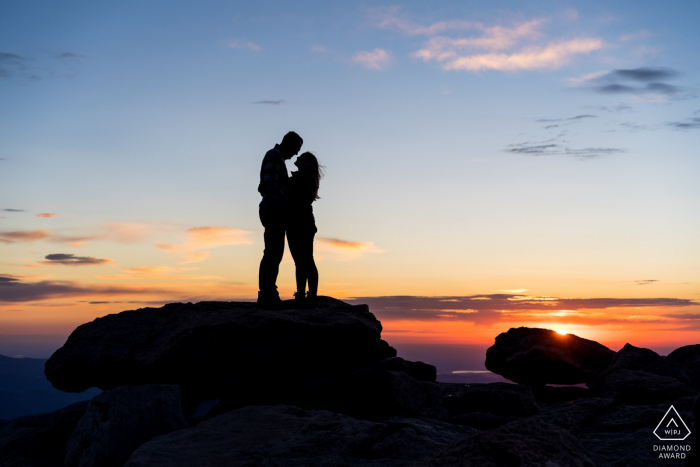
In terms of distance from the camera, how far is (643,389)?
34.6ft

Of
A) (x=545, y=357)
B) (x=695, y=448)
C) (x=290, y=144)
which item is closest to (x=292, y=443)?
(x=695, y=448)

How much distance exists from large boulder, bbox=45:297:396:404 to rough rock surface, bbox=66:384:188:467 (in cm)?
114

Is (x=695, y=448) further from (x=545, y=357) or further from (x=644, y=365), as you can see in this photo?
(x=545, y=357)

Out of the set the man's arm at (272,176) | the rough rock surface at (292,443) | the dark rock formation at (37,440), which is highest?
the man's arm at (272,176)

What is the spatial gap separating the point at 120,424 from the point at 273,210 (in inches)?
180

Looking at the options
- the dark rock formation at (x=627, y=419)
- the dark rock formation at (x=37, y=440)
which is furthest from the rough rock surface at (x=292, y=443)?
the dark rock formation at (x=37, y=440)

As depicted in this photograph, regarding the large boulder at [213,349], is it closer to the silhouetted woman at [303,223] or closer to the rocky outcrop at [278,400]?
the rocky outcrop at [278,400]

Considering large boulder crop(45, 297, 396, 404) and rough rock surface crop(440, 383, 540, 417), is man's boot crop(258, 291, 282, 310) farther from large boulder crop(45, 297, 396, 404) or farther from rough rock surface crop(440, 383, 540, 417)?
rough rock surface crop(440, 383, 540, 417)

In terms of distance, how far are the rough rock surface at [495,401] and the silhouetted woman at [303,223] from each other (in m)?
3.45

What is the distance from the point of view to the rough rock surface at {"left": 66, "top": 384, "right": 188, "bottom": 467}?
7180 mm

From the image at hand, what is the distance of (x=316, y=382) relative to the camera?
9422mm

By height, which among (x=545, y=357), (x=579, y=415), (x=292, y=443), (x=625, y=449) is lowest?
(x=579, y=415)

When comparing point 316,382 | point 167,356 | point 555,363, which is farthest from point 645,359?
point 167,356

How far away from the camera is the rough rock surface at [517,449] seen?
3.59 metres
